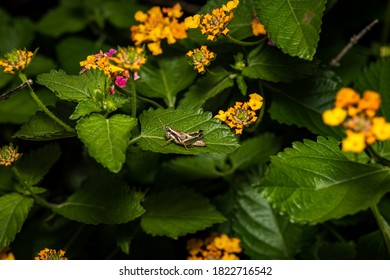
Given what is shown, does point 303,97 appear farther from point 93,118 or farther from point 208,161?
point 93,118

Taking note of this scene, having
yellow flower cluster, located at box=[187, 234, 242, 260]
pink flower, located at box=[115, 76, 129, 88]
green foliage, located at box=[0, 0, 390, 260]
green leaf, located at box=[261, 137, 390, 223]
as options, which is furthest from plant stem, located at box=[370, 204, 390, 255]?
pink flower, located at box=[115, 76, 129, 88]

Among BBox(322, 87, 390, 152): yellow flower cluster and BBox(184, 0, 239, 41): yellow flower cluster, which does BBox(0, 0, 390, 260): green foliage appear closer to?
BBox(184, 0, 239, 41): yellow flower cluster

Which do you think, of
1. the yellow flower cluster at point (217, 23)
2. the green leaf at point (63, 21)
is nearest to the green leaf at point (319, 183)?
the yellow flower cluster at point (217, 23)

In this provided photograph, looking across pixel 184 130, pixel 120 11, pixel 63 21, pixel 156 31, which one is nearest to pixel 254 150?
pixel 156 31

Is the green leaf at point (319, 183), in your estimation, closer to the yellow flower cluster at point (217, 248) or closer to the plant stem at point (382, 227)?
the plant stem at point (382, 227)

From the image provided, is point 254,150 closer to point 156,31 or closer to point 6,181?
point 156,31
